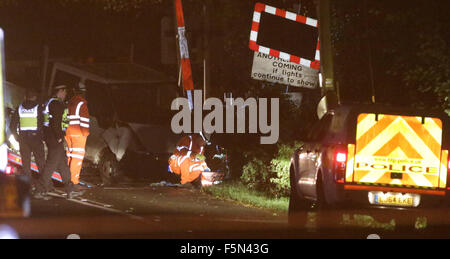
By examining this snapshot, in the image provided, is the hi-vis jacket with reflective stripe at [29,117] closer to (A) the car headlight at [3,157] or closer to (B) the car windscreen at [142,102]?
(B) the car windscreen at [142,102]

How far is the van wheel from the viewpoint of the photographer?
75.5ft

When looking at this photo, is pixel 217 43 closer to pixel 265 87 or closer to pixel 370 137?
pixel 265 87

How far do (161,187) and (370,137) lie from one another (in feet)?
26.9

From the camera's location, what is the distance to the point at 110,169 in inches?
907

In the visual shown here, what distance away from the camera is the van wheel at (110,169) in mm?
23000

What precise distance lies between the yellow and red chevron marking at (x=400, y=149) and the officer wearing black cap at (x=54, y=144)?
584cm

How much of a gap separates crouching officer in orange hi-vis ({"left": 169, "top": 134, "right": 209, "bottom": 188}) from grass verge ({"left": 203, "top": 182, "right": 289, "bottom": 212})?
53 cm

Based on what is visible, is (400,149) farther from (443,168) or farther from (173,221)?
(173,221)

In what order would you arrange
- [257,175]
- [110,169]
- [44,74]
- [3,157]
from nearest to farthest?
[3,157], [257,175], [110,169], [44,74]

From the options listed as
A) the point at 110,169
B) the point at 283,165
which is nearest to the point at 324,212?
the point at 283,165

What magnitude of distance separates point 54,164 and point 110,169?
4.45 metres

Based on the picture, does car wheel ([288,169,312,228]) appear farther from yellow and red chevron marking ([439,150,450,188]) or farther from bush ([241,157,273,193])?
bush ([241,157,273,193])
